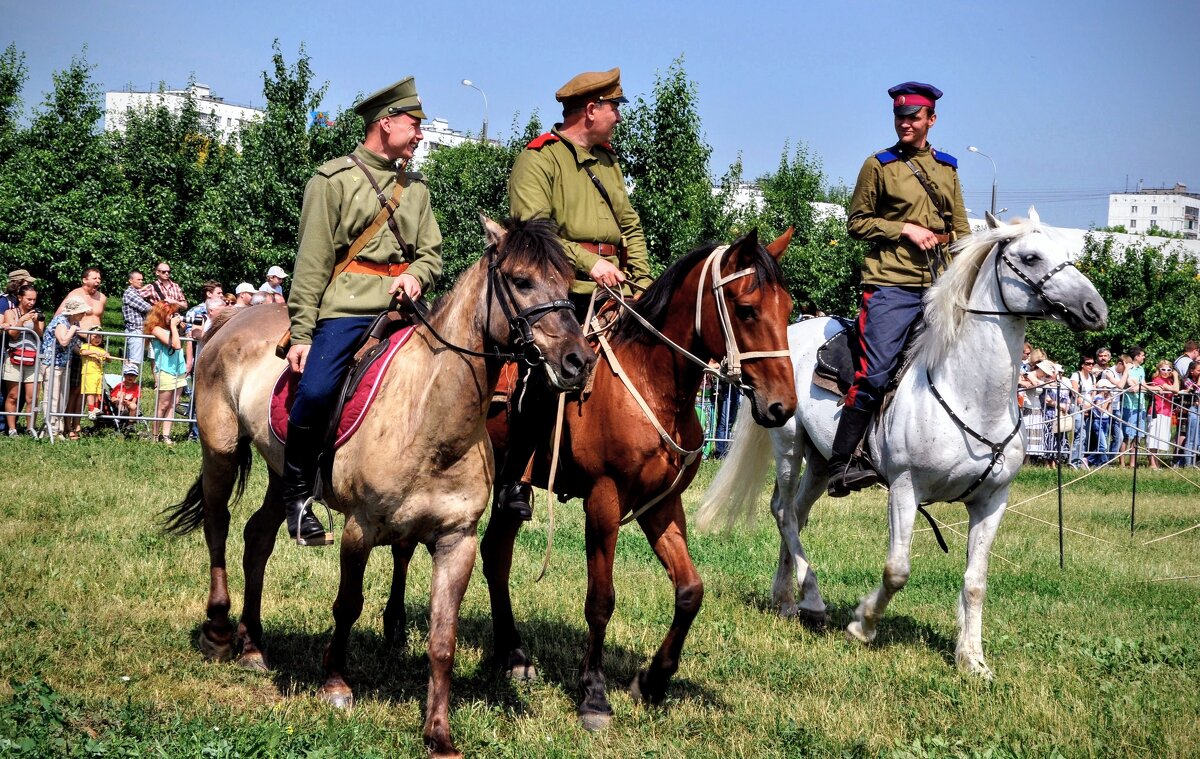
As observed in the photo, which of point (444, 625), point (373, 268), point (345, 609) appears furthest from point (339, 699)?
point (373, 268)

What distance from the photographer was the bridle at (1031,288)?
7211 mm

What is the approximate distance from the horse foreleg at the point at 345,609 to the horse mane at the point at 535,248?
1704mm

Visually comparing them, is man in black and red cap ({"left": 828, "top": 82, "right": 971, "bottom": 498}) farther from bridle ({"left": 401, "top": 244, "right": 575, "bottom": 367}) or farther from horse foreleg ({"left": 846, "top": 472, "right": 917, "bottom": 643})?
bridle ({"left": 401, "top": 244, "right": 575, "bottom": 367})

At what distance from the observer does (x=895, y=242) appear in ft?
27.4

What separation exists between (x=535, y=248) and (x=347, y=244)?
141cm

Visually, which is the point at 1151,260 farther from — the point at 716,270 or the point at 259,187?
the point at 716,270

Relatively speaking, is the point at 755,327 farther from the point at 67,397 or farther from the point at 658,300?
the point at 67,397

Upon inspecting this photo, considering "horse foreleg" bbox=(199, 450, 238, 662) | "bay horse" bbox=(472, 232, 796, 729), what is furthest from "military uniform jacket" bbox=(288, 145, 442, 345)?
"horse foreleg" bbox=(199, 450, 238, 662)

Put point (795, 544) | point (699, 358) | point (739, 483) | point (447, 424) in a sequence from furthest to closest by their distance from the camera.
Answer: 1. point (739, 483)
2. point (795, 544)
3. point (699, 358)
4. point (447, 424)

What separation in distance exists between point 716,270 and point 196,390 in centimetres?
377

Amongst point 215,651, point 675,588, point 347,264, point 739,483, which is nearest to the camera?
point 347,264

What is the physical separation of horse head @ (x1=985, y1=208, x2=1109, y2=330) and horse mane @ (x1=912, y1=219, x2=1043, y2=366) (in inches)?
0.6

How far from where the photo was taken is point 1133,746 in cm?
588

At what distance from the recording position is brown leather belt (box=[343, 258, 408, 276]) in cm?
620
